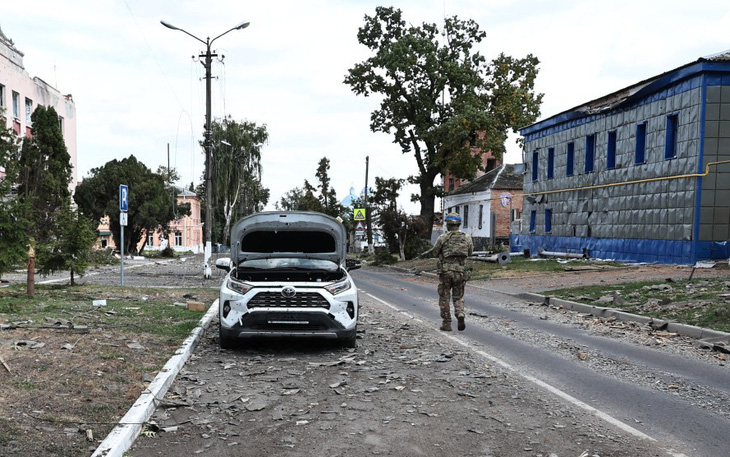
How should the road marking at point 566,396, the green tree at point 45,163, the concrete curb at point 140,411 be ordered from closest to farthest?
1. the concrete curb at point 140,411
2. the road marking at point 566,396
3. the green tree at point 45,163

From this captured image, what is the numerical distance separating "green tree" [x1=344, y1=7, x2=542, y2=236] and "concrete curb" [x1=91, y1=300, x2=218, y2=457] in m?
32.6

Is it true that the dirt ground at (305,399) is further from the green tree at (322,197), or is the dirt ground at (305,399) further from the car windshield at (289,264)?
the green tree at (322,197)

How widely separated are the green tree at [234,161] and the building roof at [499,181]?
1996 centimetres

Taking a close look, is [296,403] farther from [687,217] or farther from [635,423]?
[687,217]

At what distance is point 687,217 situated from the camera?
21922 millimetres

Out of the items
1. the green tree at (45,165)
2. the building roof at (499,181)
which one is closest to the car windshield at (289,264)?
the green tree at (45,165)

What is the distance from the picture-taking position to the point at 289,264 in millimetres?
9875

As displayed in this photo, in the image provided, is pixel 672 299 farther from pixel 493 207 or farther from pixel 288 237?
pixel 493 207

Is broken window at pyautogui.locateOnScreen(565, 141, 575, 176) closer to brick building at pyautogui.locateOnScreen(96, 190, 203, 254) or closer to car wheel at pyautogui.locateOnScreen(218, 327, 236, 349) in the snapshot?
car wheel at pyautogui.locateOnScreen(218, 327, 236, 349)

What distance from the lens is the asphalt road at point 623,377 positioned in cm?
545

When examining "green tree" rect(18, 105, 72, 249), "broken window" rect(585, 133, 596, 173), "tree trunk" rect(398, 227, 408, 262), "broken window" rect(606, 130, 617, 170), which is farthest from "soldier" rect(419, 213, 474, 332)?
"tree trunk" rect(398, 227, 408, 262)

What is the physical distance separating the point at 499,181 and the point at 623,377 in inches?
1676

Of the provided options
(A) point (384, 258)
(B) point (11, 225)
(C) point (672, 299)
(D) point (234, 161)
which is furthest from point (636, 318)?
(D) point (234, 161)

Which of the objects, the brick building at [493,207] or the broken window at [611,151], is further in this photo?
the brick building at [493,207]
